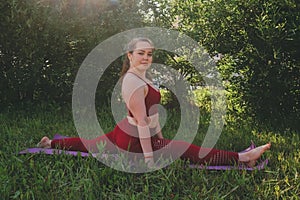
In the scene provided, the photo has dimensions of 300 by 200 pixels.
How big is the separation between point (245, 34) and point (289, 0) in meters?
0.73

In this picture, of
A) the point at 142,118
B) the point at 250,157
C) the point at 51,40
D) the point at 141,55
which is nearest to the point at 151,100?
the point at 142,118

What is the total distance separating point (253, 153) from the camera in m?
3.82

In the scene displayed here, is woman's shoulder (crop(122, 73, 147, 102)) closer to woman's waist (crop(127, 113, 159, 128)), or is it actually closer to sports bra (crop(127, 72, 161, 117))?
sports bra (crop(127, 72, 161, 117))

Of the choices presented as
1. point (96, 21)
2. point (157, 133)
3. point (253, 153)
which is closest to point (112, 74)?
point (96, 21)

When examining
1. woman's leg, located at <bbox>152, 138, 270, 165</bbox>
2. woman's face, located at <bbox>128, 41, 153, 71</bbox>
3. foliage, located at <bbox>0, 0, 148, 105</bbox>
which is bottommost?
woman's leg, located at <bbox>152, 138, 270, 165</bbox>

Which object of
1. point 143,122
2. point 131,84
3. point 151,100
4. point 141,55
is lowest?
point 143,122

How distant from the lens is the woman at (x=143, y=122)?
353 centimetres

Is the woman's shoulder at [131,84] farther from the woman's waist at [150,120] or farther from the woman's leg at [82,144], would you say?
the woman's leg at [82,144]

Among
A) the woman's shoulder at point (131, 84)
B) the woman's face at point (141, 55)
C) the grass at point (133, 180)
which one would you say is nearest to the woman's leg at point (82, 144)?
the grass at point (133, 180)

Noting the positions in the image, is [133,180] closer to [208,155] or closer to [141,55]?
[208,155]

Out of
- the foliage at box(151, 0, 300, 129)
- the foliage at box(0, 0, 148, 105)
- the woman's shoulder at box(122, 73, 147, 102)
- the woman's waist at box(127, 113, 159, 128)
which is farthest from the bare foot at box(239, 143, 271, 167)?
the foliage at box(0, 0, 148, 105)

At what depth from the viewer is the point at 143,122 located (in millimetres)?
3508

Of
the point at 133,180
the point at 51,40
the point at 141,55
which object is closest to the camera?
the point at 133,180

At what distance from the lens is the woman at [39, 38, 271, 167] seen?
139 inches
